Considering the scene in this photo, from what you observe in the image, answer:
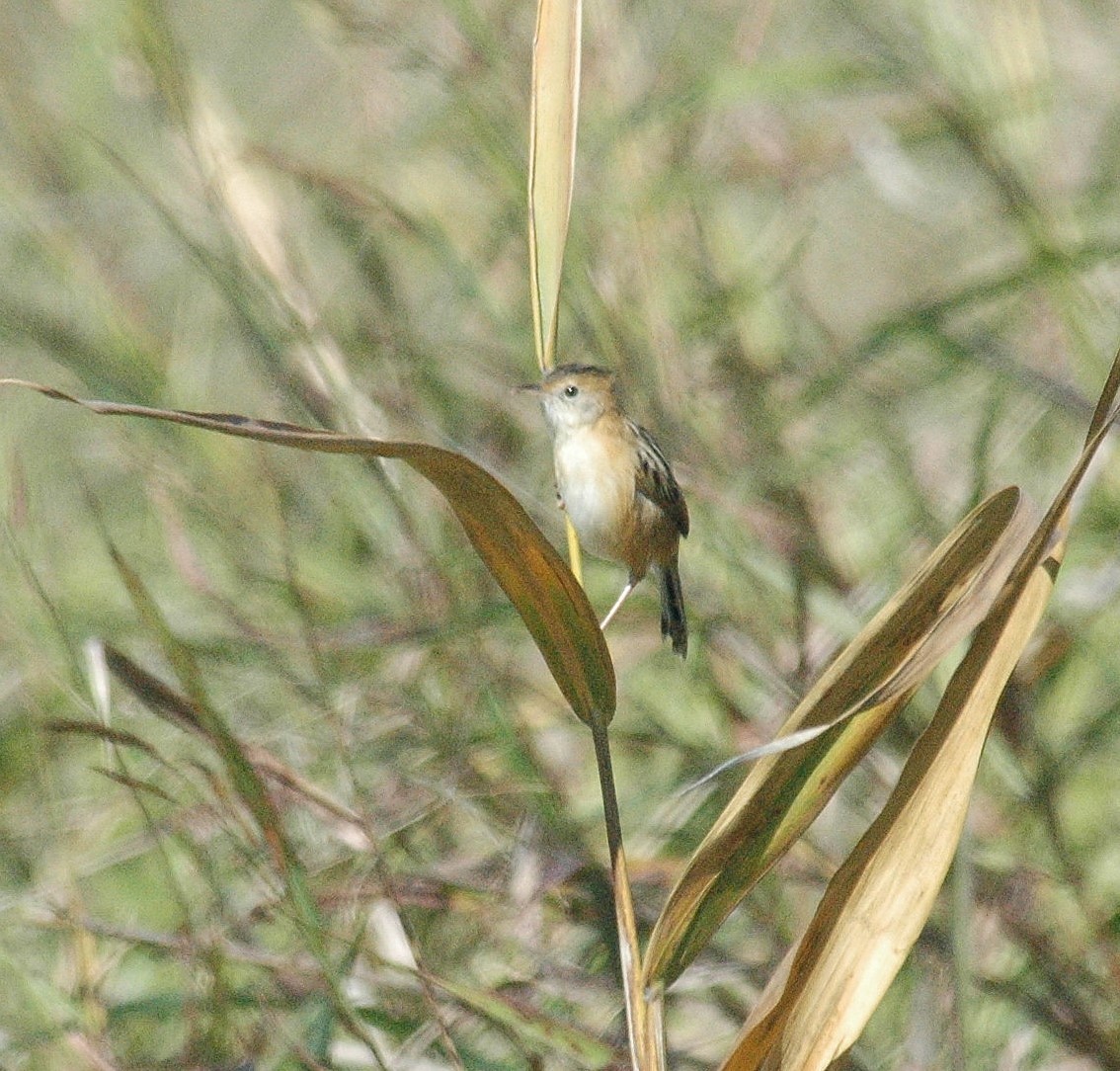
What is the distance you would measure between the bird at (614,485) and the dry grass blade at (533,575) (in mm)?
849

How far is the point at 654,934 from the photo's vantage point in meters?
1.10

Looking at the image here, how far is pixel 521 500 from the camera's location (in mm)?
1437

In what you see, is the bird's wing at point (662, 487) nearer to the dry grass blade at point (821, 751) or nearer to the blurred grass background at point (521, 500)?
the blurred grass background at point (521, 500)

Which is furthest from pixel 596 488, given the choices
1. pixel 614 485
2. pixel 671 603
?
pixel 671 603

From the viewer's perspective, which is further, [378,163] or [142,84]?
[378,163]

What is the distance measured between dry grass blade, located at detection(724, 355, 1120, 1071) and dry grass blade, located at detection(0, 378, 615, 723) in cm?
23

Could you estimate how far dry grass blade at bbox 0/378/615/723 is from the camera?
3.30 ft

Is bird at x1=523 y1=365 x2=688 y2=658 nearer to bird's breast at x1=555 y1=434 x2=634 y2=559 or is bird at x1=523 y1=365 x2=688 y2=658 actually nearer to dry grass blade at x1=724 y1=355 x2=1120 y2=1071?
bird's breast at x1=555 y1=434 x2=634 y2=559

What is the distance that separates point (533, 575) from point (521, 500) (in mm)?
388

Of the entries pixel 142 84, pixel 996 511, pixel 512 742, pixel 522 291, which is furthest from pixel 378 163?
pixel 996 511

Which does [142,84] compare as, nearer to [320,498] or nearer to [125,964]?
[320,498]

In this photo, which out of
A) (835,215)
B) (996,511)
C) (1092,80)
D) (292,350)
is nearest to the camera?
(996,511)

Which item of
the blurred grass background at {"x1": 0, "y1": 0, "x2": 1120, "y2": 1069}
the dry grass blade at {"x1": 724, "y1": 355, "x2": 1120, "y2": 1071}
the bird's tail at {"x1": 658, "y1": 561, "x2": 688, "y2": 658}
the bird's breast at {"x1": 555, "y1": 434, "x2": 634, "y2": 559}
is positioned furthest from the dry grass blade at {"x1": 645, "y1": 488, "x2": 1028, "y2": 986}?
the bird's tail at {"x1": 658, "y1": 561, "x2": 688, "y2": 658}

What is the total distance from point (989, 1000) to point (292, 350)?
1.38 meters
